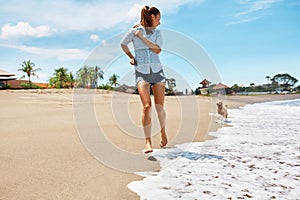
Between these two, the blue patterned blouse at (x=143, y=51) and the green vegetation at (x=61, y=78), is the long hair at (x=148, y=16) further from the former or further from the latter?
the green vegetation at (x=61, y=78)

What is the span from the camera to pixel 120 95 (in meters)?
17.8

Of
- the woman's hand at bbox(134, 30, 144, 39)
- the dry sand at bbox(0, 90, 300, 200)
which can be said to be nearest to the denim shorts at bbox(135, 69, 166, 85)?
the woman's hand at bbox(134, 30, 144, 39)

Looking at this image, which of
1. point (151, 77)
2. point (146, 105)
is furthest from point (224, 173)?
point (151, 77)

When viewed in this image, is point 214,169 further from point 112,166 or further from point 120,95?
point 120,95

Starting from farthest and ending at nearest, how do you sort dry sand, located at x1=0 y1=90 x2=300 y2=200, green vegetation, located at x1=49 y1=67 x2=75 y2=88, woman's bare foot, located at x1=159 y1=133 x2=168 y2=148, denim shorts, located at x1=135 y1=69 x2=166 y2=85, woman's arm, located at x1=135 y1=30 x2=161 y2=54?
1. green vegetation, located at x1=49 y1=67 x2=75 y2=88
2. woman's bare foot, located at x1=159 y1=133 x2=168 y2=148
3. denim shorts, located at x1=135 y1=69 x2=166 y2=85
4. woman's arm, located at x1=135 y1=30 x2=161 y2=54
5. dry sand, located at x1=0 y1=90 x2=300 y2=200

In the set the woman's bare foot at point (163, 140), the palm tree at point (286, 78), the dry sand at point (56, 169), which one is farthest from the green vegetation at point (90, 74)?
the palm tree at point (286, 78)

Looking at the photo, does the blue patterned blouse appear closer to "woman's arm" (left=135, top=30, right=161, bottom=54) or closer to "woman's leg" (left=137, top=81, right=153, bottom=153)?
"woman's arm" (left=135, top=30, right=161, bottom=54)

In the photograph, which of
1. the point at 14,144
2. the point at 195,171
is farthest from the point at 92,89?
the point at 195,171

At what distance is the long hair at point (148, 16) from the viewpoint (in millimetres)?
3703

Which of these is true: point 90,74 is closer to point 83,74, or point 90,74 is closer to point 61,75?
point 83,74

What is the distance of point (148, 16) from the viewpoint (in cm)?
371

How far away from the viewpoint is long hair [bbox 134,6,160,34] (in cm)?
370

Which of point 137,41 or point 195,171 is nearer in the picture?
point 195,171

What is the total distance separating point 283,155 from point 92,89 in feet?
61.7
